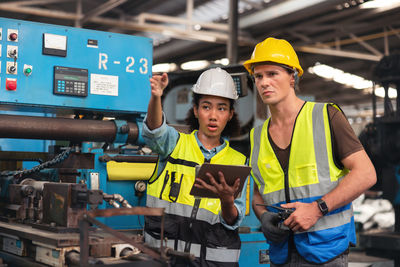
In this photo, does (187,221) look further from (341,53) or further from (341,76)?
(341,76)

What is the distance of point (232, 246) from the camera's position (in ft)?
7.13

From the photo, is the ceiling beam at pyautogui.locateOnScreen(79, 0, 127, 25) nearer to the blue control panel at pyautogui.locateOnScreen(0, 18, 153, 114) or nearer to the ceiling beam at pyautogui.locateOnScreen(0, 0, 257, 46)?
the ceiling beam at pyautogui.locateOnScreen(0, 0, 257, 46)

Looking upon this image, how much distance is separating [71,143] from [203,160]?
1003 mm

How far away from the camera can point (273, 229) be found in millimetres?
1937

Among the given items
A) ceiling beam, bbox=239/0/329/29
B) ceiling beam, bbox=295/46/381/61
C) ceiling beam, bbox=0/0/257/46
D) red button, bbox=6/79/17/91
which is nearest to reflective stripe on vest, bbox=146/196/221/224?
red button, bbox=6/79/17/91

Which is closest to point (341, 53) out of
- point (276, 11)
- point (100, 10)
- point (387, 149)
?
point (276, 11)

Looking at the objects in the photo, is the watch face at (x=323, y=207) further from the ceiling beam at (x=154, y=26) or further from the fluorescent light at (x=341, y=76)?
the fluorescent light at (x=341, y=76)

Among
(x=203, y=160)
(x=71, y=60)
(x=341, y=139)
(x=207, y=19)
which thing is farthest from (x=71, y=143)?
(x=207, y=19)

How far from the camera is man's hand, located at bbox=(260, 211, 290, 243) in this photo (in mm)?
1925

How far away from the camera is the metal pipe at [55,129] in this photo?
246 cm

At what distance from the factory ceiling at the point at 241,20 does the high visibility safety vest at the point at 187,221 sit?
5431mm

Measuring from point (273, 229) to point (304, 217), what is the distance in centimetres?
18

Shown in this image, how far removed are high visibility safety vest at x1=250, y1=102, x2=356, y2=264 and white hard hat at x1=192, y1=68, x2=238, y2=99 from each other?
43 centimetres

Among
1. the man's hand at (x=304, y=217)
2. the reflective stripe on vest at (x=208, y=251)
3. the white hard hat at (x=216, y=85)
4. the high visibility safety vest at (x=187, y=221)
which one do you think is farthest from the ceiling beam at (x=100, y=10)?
the man's hand at (x=304, y=217)
